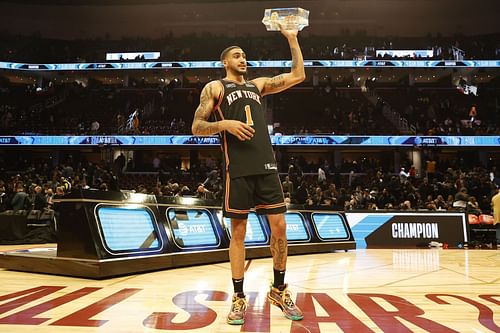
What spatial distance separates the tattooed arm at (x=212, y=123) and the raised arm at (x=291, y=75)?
0.41 m

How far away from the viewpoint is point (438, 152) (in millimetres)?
23672

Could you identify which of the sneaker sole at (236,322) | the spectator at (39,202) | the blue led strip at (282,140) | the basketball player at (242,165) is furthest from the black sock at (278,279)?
the blue led strip at (282,140)

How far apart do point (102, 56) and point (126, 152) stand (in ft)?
24.6

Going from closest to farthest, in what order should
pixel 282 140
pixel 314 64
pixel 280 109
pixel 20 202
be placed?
pixel 20 202 → pixel 282 140 → pixel 314 64 → pixel 280 109

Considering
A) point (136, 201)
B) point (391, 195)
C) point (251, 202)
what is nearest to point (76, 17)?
point (391, 195)

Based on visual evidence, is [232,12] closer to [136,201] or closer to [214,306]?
[136,201]

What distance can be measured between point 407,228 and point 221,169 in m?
12.7

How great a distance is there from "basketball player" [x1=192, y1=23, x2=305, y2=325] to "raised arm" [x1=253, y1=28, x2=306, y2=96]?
22 mm

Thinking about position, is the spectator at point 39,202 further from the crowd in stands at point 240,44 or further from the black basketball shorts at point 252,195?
the crowd in stands at point 240,44

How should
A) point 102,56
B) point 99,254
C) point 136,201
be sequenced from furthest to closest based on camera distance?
1. point 102,56
2. point 136,201
3. point 99,254

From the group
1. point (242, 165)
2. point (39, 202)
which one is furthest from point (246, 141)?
point (39, 202)

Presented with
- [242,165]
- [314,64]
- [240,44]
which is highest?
[240,44]

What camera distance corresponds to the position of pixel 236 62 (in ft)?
9.68

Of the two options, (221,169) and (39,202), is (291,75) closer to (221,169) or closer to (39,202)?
(39,202)
